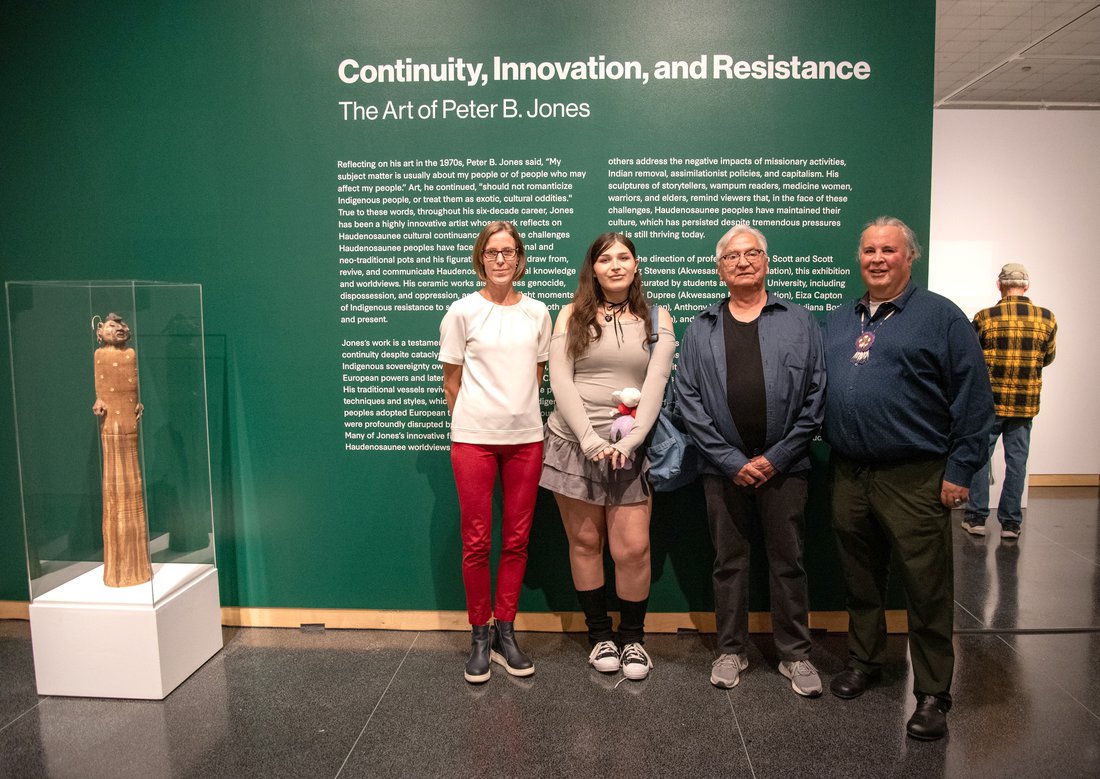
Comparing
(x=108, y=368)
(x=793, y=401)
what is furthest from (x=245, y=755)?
(x=793, y=401)

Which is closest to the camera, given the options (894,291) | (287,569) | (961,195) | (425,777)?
(425,777)

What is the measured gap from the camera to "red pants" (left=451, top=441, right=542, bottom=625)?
104 inches

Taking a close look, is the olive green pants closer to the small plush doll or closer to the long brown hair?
the small plush doll

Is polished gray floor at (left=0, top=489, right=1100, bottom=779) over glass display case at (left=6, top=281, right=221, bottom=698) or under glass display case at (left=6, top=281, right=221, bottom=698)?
under

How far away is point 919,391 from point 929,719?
1092mm

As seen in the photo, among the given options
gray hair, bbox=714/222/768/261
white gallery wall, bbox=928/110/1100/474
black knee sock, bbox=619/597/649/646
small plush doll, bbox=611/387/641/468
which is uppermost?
white gallery wall, bbox=928/110/1100/474

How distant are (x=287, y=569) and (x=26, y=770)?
1202 mm

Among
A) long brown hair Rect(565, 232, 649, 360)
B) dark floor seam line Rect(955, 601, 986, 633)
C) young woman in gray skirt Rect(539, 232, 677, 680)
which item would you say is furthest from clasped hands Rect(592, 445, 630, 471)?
dark floor seam line Rect(955, 601, 986, 633)

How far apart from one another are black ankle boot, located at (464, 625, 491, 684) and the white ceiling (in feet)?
16.1

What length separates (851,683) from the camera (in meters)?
2.60

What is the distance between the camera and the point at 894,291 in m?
2.43

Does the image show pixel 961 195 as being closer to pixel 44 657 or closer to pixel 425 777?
pixel 425 777

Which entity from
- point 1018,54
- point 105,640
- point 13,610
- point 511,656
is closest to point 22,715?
point 105,640

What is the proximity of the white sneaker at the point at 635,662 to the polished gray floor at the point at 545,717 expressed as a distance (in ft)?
0.14
